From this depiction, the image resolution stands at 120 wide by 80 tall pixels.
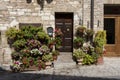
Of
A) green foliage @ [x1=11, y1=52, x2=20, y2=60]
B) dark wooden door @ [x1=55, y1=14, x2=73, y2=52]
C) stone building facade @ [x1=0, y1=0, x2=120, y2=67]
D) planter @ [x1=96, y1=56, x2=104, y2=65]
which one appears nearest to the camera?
planter @ [x1=96, y1=56, x2=104, y2=65]

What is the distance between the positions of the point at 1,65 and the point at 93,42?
15.0ft

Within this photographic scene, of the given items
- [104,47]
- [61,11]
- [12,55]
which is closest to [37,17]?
[61,11]

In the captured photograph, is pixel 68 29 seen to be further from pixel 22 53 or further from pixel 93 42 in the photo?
pixel 22 53

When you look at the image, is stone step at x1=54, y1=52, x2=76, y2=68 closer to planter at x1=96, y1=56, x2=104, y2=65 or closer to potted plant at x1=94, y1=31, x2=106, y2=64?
planter at x1=96, y1=56, x2=104, y2=65

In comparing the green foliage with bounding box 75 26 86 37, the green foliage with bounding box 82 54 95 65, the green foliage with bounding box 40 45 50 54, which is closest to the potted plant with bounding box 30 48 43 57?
the green foliage with bounding box 40 45 50 54

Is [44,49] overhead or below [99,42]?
below

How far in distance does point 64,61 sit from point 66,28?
5.86ft

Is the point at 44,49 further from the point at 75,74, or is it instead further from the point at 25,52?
the point at 75,74

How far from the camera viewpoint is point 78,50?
52.7 feet

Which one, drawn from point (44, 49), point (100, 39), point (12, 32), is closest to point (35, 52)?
point (44, 49)

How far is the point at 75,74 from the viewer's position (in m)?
13.6

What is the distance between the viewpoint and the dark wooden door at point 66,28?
16906mm

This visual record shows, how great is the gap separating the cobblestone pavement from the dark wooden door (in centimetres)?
170

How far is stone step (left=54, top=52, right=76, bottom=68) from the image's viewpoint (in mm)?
15617
